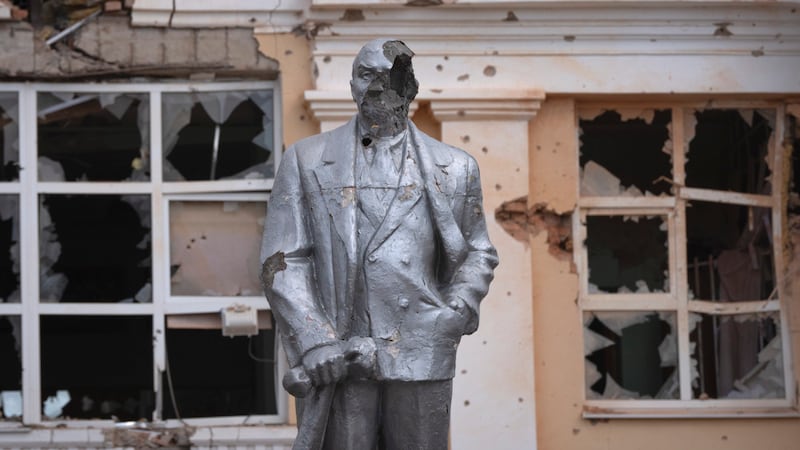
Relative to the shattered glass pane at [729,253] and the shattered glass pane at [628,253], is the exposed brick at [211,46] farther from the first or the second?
the shattered glass pane at [729,253]

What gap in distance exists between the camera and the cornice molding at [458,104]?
397 inches

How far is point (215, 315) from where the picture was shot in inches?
409

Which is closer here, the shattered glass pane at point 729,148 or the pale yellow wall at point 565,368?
the pale yellow wall at point 565,368

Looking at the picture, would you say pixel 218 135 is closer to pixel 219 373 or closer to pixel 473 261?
pixel 219 373

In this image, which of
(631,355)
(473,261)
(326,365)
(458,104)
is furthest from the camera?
(631,355)

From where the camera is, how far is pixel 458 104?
10.1 metres

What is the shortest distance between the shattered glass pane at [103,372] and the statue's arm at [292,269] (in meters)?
3.60

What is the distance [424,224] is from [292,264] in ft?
Result: 1.61

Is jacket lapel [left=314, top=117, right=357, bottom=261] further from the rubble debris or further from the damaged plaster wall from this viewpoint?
the damaged plaster wall

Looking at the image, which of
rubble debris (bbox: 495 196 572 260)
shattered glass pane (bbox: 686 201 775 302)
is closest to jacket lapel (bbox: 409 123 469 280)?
rubble debris (bbox: 495 196 572 260)

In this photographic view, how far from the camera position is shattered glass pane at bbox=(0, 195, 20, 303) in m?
10.4

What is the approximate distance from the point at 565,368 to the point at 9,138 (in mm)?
3218

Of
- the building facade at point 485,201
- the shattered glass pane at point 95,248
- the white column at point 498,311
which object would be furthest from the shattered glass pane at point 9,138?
the white column at point 498,311

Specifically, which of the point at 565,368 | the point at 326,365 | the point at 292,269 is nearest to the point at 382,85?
the point at 292,269
